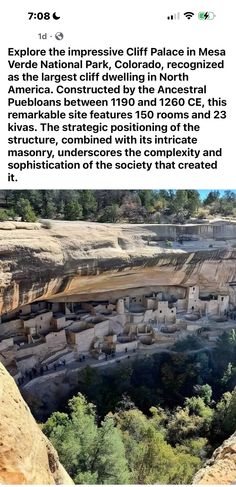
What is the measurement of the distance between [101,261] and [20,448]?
5294 millimetres

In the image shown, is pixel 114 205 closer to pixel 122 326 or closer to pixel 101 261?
pixel 101 261

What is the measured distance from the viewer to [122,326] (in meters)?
10.1

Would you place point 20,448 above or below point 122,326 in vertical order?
above

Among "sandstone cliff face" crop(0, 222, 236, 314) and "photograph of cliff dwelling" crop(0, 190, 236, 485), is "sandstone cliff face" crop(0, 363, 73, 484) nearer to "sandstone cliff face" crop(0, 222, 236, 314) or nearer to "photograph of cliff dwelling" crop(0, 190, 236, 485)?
"photograph of cliff dwelling" crop(0, 190, 236, 485)

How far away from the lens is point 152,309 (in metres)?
10.3

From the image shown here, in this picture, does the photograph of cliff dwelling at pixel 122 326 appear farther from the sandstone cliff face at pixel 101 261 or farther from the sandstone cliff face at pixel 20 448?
the sandstone cliff face at pixel 20 448

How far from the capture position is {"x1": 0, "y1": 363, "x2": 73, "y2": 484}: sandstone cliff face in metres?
2.39

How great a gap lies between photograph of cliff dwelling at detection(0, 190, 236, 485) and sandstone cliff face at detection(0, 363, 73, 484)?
6.25 feet
